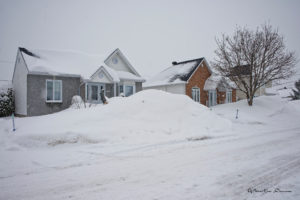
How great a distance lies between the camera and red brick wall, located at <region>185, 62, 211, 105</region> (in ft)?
79.4

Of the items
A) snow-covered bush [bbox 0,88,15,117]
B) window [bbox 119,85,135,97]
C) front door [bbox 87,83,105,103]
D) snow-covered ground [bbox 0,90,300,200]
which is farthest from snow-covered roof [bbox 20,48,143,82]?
snow-covered ground [bbox 0,90,300,200]

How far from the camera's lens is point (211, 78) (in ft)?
85.7

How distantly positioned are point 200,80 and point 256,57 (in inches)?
296

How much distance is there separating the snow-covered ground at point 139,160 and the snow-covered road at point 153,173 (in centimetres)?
2

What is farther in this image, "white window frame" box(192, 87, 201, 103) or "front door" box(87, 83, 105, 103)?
"white window frame" box(192, 87, 201, 103)

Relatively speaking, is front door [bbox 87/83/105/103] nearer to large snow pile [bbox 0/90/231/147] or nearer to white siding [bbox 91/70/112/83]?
white siding [bbox 91/70/112/83]

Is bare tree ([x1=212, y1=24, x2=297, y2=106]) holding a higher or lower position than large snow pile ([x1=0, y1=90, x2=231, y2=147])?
higher

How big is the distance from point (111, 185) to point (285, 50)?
22235mm

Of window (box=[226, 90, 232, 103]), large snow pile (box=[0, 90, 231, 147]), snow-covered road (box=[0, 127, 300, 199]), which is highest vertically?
window (box=[226, 90, 232, 103])

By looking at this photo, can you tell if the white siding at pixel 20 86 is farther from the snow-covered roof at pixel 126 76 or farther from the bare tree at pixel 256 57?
the bare tree at pixel 256 57

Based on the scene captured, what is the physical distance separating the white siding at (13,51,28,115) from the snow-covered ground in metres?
6.90

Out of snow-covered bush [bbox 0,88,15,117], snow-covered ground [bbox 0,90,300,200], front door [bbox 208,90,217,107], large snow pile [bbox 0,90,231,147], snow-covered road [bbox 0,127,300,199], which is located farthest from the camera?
front door [bbox 208,90,217,107]

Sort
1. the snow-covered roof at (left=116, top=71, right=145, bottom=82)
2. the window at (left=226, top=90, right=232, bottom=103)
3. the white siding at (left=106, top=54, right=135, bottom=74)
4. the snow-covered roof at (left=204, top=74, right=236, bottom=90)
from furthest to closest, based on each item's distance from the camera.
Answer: the window at (left=226, top=90, right=232, bottom=103) → the snow-covered roof at (left=204, top=74, right=236, bottom=90) → the white siding at (left=106, top=54, right=135, bottom=74) → the snow-covered roof at (left=116, top=71, right=145, bottom=82)

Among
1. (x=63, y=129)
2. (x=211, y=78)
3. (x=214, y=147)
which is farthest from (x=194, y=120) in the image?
(x=211, y=78)
